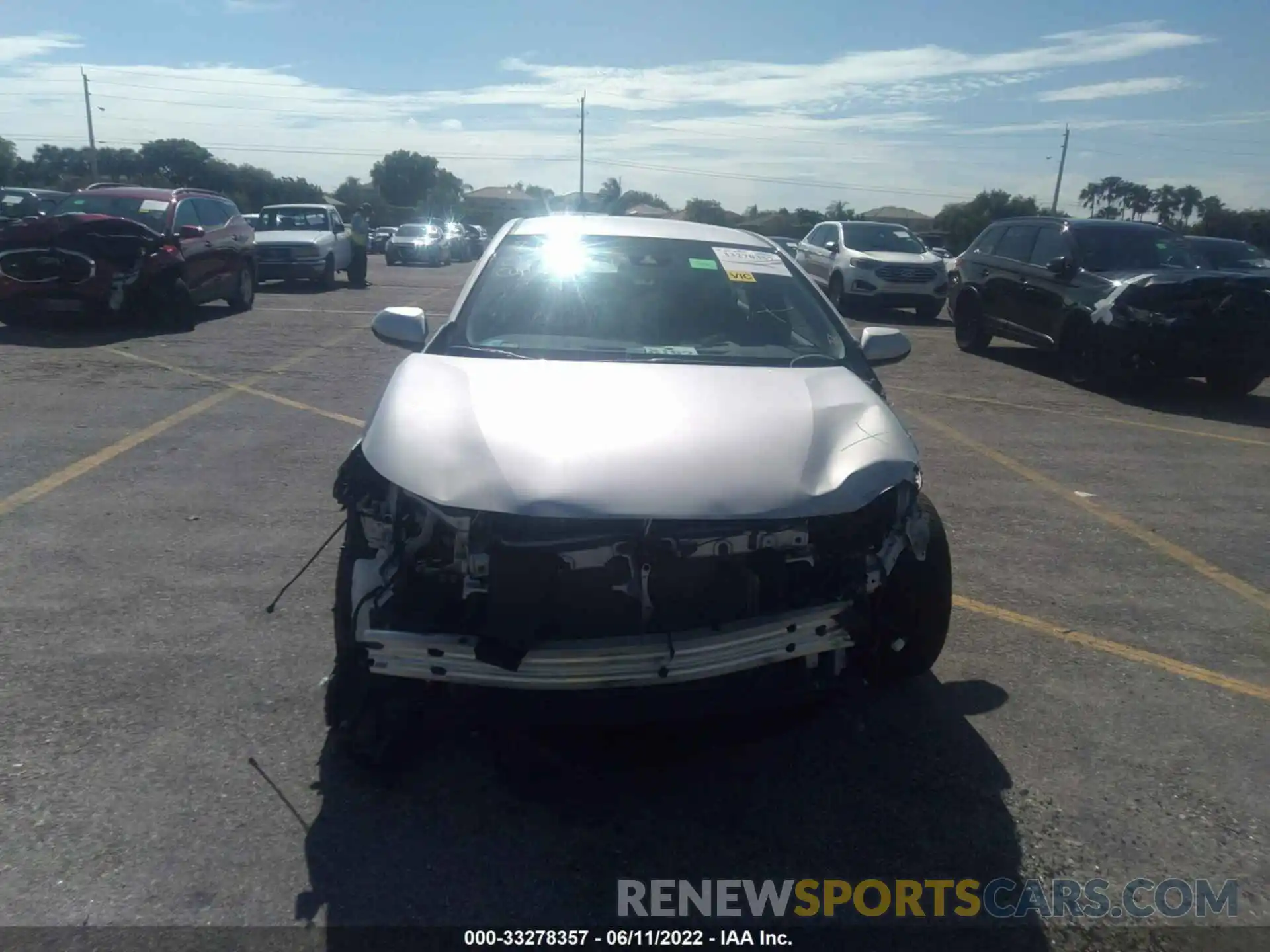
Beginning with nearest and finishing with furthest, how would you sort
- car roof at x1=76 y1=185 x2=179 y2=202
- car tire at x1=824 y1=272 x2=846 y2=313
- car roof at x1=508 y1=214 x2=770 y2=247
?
1. car roof at x1=508 y1=214 x2=770 y2=247
2. car roof at x1=76 y1=185 x2=179 y2=202
3. car tire at x1=824 y1=272 x2=846 y2=313

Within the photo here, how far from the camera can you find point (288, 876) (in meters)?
2.91

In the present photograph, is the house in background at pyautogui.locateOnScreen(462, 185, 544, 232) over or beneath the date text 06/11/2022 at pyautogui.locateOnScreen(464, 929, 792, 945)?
beneath

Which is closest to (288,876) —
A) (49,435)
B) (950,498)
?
(950,498)

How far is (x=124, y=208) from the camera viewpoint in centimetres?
1391

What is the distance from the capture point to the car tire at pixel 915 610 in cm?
358

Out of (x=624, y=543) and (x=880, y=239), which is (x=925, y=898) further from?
(x=880, y=239)

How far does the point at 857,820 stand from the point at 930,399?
7.86 meters

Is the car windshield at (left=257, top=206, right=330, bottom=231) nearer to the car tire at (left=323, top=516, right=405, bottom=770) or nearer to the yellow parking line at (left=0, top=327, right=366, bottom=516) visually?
the yellow parking line at (left=0, top=327, right=366, bottom=516)

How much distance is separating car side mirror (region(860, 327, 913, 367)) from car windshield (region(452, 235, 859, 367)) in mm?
175

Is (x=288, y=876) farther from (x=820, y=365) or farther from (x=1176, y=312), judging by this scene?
(x=1176, y=312)

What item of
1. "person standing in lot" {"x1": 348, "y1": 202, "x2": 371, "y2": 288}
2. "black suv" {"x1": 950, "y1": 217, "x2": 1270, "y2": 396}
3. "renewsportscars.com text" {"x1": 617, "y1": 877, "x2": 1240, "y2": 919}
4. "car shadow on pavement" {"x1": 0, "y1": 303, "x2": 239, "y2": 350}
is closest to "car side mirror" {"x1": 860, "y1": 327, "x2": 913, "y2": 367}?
"renewsportscars.com text" {"x1": 617, "y1": 877, "x2": 1240, "y2": 919}

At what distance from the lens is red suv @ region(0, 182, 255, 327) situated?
1227cm

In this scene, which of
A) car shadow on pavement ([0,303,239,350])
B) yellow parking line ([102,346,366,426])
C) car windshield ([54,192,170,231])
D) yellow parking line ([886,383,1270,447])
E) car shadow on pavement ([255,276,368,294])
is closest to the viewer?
yellow parking line ([102,346,366,426])

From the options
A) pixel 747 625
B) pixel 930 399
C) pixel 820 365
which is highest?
pixel 820 365
